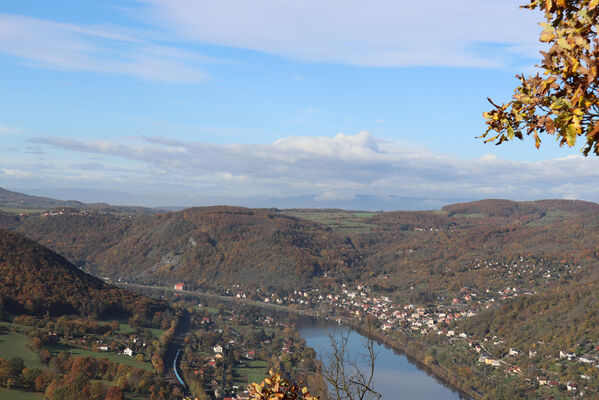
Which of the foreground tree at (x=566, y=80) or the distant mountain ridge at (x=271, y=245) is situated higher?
the foreground tree at (x=566, y=80)

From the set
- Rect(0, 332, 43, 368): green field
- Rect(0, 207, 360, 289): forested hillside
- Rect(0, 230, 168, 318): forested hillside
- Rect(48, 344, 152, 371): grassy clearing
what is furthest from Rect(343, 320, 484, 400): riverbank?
Rect(0, 207, 360, 289): forested hillside

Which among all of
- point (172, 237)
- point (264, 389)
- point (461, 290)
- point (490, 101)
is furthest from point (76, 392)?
point (172, 237)

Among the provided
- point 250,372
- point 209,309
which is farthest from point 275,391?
point 209,309

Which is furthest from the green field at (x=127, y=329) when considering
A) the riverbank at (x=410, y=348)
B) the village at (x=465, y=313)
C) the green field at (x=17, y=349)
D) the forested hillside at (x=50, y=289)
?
the village at (x=465, y=313)

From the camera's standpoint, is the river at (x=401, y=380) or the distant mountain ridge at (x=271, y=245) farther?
the distant mountain ridge at (x=271, y=245)

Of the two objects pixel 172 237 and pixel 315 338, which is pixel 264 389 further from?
pixel 172 237

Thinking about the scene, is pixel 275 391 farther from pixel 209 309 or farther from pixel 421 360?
pixel 209 309

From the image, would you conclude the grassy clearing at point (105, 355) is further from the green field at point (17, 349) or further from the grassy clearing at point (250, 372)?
the grassy clearing at point (250, 372)
